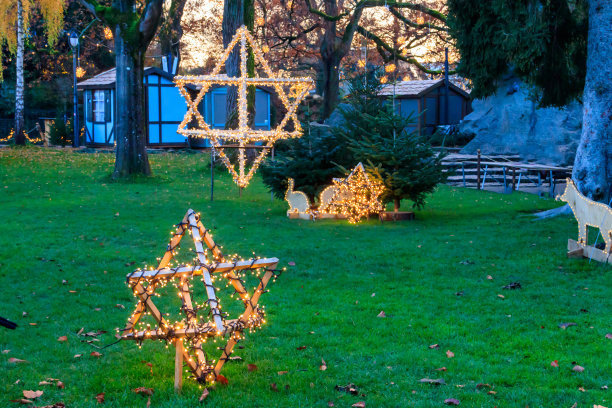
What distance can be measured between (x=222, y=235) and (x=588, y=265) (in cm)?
635

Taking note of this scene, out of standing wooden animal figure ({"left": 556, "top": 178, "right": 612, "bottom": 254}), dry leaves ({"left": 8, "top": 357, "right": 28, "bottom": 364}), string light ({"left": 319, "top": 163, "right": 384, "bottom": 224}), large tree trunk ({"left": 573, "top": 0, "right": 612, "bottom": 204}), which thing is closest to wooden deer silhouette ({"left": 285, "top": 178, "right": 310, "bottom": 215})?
string light ({"left": 319, "top": 163, "right": 384, "bottom": 224})

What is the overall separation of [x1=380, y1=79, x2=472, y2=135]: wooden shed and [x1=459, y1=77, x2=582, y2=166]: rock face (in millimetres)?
7340

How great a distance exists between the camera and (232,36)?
82.3ft

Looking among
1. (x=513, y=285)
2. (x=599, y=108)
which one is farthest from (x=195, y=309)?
(x=599, y=108)

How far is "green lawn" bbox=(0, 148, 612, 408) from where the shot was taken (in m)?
5.96

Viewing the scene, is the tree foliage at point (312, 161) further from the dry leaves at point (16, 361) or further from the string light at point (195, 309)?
the string light at point (195, 309)

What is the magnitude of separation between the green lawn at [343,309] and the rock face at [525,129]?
11.5 m

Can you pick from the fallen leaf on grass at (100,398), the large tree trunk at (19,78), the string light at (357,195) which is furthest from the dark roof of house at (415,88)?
the fallen leaf on grass at (100,398)

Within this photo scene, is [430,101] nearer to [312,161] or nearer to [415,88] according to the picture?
[415,88]

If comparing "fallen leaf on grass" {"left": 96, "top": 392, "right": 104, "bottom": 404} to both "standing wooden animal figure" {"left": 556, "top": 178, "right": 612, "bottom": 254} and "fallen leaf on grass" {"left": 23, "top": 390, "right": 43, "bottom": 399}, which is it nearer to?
"fallen leaf on grass" {"left": 23, "top": 390, "right": 43, "bottom": 399}

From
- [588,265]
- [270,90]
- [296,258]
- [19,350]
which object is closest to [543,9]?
[588,265]

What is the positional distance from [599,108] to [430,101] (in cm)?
2803

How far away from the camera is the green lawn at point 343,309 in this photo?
5965mm

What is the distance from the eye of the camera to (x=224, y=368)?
253 inches
